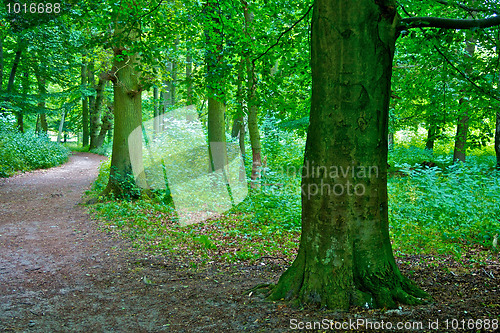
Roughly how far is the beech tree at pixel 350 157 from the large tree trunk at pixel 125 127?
8.19 m

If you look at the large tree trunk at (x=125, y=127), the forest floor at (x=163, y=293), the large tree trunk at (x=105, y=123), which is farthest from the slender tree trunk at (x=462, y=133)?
the large tree trunk at (x=105, y=123)

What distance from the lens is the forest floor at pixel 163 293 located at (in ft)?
10.3

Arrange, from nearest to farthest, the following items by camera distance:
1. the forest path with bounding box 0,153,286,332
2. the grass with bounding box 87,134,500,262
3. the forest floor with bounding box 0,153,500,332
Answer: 1. the forest floor with bounding box 0,153,500,332
2. the forest path with bounding box 0,153,286,332
3. the grass with bounding box 87,134,500,262

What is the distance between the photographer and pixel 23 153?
17891 millimetres

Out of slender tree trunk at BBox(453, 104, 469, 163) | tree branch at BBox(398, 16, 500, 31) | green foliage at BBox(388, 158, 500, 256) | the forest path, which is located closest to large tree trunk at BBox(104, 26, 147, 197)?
the forest path

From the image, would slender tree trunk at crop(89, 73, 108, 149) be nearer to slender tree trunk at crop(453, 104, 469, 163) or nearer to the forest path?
the forest path

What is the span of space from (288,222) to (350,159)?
4881 millimetres

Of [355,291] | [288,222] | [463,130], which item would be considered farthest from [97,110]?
[355,291]

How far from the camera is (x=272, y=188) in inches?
421

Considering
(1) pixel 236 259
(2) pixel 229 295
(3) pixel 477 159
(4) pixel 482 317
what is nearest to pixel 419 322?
(4) pixel 482 317

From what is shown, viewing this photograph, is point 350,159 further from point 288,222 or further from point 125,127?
point 125,127

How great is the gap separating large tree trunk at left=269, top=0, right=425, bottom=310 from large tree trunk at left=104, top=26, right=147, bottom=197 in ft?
26.9

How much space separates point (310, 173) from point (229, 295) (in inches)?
68.8

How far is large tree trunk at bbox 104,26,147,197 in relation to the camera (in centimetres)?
1066
